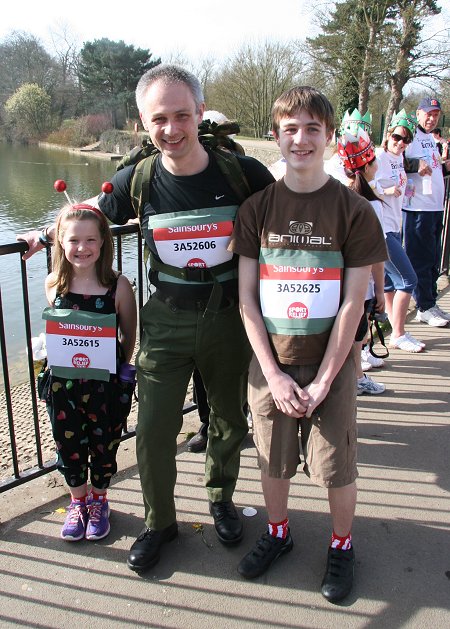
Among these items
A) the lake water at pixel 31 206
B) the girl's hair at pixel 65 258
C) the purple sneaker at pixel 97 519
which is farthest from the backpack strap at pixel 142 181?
the lake water at pixel 31 206

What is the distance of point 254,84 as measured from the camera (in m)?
42.1

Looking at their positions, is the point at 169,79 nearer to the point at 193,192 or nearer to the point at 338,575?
the point at 193,192

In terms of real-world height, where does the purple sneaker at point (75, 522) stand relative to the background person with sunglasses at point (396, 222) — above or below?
below

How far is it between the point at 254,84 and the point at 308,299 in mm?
43499

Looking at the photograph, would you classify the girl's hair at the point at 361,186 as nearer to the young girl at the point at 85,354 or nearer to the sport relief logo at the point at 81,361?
the young girl at the point at 85,354

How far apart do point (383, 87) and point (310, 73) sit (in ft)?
14.6

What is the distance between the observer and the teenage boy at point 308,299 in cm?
210

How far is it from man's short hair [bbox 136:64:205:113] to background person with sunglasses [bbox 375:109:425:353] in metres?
2.45

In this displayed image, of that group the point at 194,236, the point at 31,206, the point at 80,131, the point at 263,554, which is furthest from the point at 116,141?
the point at 263,554

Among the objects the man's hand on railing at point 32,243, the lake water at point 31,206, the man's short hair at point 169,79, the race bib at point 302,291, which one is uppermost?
the man's short hair at point 169,79

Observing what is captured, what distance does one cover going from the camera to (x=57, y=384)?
2496 mm

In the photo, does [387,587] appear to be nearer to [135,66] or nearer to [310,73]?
[310,73]

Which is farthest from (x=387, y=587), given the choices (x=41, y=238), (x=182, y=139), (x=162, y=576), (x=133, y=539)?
(x=41, y=238)

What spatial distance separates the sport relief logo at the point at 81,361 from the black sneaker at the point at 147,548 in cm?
78
